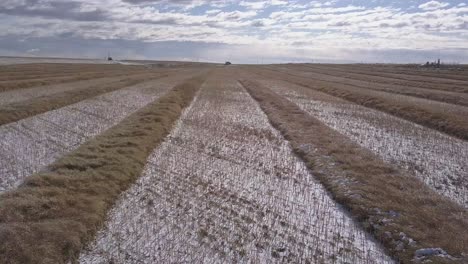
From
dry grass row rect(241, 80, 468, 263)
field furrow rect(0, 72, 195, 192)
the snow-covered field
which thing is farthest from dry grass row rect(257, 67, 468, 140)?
field furrow rect(0, 72, 195, 192)

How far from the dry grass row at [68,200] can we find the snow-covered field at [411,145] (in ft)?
29.9

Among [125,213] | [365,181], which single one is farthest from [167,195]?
[365,181]

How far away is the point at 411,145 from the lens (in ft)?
64.6

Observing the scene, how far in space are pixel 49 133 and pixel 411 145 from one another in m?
15.7

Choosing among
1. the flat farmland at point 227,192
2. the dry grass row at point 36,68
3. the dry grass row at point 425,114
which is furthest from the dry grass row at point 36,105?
the dry grass row at point 36,68

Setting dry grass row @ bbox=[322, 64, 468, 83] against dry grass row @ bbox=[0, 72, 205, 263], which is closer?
dry grass row @ bbox=[0, 72, 205, 263]

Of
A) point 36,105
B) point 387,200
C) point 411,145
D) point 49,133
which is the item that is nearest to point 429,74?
point 411,145

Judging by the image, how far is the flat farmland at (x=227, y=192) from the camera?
863 centimetres

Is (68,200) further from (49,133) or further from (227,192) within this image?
(49,133)

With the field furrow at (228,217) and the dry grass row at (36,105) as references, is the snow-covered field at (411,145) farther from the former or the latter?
the dry grass row at (36,105)

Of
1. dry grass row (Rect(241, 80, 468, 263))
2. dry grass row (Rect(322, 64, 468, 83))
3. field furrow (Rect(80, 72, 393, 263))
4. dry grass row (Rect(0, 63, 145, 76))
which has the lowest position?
field furrow (Rect(80, 72, 393, 263))

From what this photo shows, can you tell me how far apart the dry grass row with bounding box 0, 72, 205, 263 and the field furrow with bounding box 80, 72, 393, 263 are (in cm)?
37

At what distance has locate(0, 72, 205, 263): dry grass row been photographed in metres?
8.28

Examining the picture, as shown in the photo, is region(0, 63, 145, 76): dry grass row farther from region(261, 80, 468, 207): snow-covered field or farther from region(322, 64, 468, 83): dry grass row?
region(322, 64, 468, 83): dry grass row
